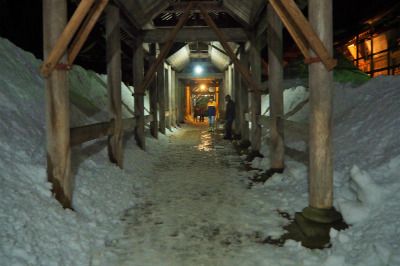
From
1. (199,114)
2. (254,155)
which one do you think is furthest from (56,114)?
(199,114)

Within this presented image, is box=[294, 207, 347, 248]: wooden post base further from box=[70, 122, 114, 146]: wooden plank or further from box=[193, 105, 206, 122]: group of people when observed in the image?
box=[193, 105, 206, 122]: group of people

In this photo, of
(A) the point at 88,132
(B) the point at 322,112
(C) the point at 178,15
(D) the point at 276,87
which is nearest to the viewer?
(B) the point at 322,112

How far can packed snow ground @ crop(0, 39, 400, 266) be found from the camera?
3.66 meters

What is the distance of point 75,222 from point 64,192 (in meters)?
0.46

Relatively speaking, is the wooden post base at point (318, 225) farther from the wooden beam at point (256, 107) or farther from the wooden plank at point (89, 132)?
the wooden beam at point (256, 107)

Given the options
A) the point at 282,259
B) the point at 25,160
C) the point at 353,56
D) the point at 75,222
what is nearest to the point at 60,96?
the point at 25,160

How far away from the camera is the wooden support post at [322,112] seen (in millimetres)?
4410

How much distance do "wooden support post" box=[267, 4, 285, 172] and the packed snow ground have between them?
358 millimetres

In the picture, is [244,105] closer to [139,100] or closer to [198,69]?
[139,100]

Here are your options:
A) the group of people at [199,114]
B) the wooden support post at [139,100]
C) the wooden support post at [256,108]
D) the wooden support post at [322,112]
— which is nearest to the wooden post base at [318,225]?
the wooden support post at [322,112]

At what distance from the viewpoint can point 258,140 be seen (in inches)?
401

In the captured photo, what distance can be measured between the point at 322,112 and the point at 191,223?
224 centimetres

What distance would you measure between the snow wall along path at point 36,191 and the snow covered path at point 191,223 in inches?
14.1

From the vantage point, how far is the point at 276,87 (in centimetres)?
763
